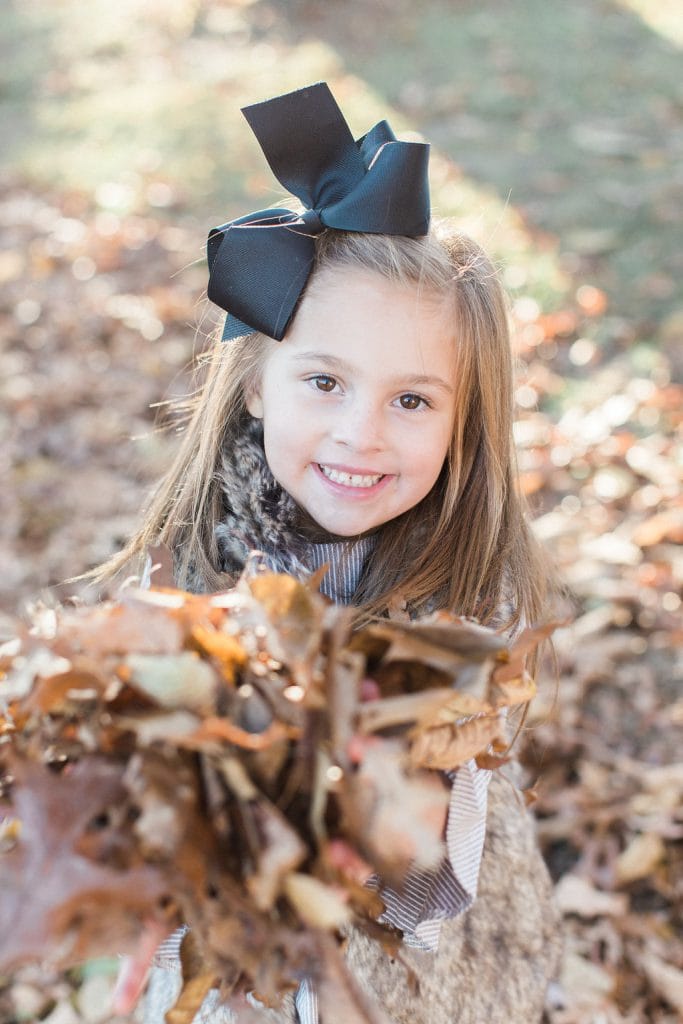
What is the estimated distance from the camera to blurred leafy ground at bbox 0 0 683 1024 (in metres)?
2.75

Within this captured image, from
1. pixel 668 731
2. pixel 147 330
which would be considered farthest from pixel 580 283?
pixel 668 731

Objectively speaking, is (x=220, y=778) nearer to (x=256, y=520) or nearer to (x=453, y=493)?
(x=256, y=520)

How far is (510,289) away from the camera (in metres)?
4.77

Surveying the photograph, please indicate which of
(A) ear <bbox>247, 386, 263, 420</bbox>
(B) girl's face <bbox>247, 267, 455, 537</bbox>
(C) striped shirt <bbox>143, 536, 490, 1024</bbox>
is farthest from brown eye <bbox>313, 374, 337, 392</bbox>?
(C) striped shirt <bbox>143, 536, 490, 1024</bbox>

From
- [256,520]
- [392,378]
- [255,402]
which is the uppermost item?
[392,378]

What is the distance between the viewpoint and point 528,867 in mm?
2279

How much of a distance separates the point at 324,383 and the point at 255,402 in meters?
0.27

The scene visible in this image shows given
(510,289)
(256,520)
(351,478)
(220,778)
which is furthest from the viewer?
(510,289)

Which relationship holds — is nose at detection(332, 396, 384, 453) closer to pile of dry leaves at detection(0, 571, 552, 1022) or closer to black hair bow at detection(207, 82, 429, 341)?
black hair bow at detection(207, 82, 429, 341)

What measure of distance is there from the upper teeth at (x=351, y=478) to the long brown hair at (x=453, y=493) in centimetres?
22

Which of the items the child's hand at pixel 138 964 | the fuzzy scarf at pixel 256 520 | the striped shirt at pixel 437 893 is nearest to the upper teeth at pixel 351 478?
the fuzzy scarf at pixel 256 520

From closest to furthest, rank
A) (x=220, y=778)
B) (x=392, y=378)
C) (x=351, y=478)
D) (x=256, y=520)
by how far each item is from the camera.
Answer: (x=220, y=778) < (x=392, y=378) < (x=351, y=478) < (x=256, y=520)

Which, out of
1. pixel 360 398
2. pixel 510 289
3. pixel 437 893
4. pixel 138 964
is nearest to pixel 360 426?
pixel 360 398

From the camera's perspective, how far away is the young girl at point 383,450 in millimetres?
1832
